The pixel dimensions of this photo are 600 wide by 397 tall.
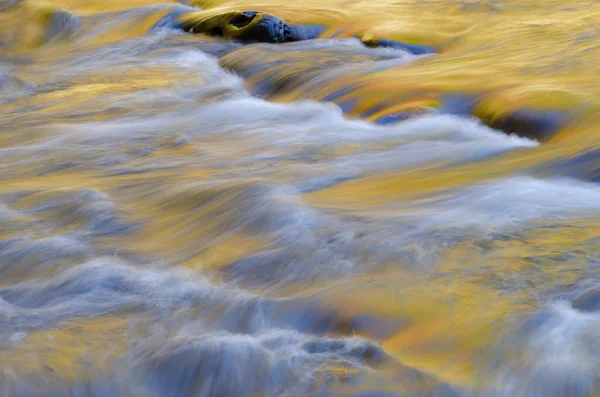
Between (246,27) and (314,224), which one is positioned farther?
(246,27)

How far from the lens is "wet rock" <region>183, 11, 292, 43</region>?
9.05 m

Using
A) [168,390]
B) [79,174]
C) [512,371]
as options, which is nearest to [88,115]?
[79,174]

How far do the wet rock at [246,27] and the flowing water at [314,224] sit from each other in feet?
2.24

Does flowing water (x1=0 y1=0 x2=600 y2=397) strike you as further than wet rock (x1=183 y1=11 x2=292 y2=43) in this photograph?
No

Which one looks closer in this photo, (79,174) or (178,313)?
(178,313)

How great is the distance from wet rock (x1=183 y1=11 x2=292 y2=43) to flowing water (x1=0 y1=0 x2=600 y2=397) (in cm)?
68

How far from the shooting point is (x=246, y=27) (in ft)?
30.4

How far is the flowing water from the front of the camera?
2990mm

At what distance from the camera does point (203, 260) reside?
Answer: 4.00 m

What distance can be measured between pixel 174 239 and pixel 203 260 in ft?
1.25

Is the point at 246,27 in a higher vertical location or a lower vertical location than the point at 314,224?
higher

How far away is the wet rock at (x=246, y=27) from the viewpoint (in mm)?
9047

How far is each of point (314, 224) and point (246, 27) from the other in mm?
5533

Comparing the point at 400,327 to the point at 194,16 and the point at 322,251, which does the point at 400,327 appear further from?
the point at 194,16
